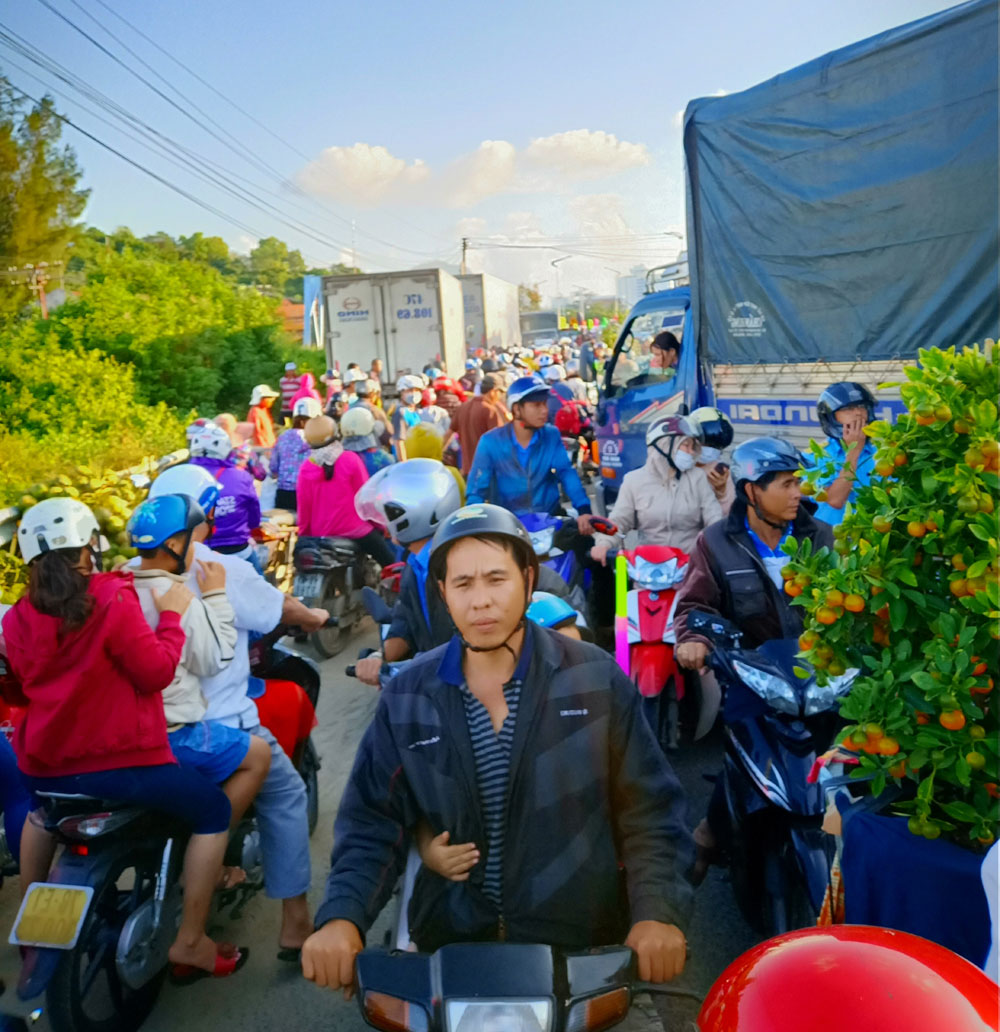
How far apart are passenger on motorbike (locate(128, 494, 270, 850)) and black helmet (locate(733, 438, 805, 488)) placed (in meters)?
1.94

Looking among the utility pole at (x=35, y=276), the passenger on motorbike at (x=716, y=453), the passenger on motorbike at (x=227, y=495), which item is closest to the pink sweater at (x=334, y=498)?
the passenger on motorbike at (x=227, y=495)

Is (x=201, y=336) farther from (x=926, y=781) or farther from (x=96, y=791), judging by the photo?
(x=926, y=781)

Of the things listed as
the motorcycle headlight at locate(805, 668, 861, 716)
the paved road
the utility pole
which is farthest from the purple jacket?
the utility pole

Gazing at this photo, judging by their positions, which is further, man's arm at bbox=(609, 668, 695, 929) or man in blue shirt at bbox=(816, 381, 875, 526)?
man in blue shirt at bbox=(816, 381, 875, 526)

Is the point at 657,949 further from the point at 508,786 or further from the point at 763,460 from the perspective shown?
the point at 763,460

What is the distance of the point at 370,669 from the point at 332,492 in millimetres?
4115

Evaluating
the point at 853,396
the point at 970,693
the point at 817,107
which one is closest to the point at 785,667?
the point at 970,693

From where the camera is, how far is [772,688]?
3113 millimetres

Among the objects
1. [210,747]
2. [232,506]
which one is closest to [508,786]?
[210,747]

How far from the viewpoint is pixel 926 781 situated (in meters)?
1.91

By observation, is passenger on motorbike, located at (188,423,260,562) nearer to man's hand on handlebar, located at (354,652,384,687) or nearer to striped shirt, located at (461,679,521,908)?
man's hand on handlebar, located at (354,652,384,687)

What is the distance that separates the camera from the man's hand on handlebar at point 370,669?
3.63 metres

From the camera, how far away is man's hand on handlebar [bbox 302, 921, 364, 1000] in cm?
202

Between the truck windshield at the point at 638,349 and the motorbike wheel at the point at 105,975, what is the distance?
7.75 metres
